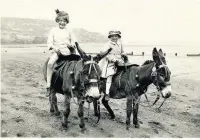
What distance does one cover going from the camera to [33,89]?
8.41 m

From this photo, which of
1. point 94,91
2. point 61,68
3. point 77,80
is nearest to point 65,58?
point 61,68

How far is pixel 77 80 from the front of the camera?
5.05 metres

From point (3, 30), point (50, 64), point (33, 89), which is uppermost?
point (3, 30)

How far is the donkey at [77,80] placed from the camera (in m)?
4.69

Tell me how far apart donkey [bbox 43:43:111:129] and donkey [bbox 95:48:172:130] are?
1.01 meters

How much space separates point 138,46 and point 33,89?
68.8 feet

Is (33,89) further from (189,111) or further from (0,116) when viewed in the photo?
(189,111)

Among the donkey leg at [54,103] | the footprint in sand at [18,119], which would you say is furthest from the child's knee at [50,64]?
the footprint in sand at [18,119]

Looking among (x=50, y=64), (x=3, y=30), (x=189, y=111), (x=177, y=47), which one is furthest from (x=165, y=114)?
Result: (x=177, y=47)

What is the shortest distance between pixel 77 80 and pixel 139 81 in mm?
1399

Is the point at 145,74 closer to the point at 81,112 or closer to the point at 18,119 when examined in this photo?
the point at 81,112

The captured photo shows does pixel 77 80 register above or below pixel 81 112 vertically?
above

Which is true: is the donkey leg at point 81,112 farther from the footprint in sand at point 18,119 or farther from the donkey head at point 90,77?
the footprint in sand at point 18,119

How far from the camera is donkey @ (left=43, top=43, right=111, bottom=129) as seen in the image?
469 cm
